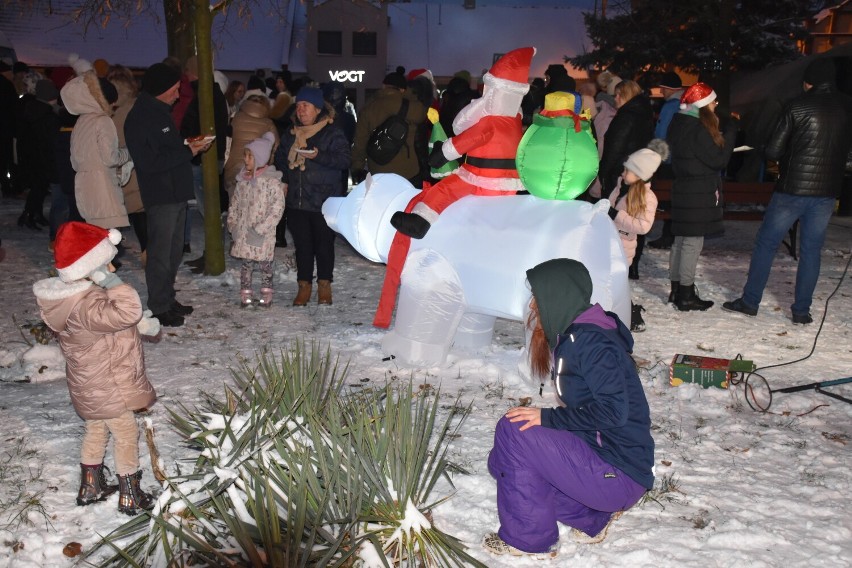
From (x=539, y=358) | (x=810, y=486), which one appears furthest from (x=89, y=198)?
(x=810, y=486)

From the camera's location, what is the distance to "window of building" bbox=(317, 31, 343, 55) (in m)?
27.6

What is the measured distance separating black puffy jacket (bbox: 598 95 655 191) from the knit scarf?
269 centimetres

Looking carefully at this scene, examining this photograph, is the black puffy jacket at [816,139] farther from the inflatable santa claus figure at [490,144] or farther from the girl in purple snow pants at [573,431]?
the girl in purple snow pants at [573,431]

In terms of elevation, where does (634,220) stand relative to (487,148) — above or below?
below

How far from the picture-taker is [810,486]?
3.96m

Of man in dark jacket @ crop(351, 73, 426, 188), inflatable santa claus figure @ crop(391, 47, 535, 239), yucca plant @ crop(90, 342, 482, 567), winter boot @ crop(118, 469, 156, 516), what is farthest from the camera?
man in dark jacket @ crop(351, 73, 426, 188)

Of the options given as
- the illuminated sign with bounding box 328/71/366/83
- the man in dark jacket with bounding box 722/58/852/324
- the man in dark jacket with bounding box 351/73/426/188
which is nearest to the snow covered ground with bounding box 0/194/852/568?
the man in dark jacket with bounding box 722/58/852/324

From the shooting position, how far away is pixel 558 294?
3.23 m

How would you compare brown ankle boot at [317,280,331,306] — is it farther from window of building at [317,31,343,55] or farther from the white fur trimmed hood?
window of building at [317,31,343,55]

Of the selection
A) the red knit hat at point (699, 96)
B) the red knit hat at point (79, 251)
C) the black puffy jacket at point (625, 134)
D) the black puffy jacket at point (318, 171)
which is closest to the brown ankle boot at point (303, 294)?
the black puffy jacket at point (318, 171)

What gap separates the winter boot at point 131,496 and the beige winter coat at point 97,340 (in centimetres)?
30

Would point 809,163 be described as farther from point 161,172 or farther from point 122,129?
point 122,129

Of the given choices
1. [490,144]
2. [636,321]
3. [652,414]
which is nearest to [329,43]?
[636,321]

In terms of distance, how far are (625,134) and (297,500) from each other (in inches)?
217
